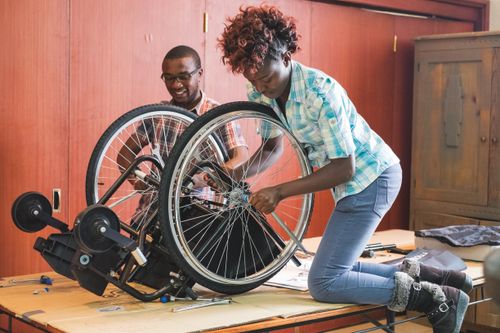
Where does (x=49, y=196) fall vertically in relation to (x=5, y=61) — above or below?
below

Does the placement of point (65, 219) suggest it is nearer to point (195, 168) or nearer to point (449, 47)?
point (195, 168)

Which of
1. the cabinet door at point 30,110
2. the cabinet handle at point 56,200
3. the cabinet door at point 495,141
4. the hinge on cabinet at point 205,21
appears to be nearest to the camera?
the cabinet door at point 30,110

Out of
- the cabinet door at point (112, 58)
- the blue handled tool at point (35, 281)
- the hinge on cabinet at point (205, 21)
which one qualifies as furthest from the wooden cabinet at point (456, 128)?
the blue handled tool at point (35, 281)

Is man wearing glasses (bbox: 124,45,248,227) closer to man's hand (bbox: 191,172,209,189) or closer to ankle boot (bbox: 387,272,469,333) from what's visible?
man's hand (bbox: 191,172,209,189)

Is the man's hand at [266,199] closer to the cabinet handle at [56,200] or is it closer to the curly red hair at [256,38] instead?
the curly red hair at [256,38]

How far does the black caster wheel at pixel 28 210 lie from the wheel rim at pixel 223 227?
0.49 m

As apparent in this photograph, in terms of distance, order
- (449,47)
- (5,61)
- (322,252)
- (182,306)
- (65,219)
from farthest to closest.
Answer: (449,47) → (65,219) → (5,61) → (322,252) → (182,306)

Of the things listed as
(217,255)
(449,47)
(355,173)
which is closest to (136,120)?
(217,255)

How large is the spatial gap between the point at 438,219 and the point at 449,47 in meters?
1.12

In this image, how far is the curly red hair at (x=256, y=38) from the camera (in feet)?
7.14

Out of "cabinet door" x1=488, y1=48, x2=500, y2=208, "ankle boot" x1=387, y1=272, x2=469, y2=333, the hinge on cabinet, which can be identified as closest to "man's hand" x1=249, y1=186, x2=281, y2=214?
"ankle boot" x1=387, y1=272, x2=469, y2=333

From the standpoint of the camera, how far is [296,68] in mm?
2348

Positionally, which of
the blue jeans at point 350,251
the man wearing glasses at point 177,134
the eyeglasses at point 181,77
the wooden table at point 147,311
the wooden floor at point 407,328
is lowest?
the wooden floor at point 407,328

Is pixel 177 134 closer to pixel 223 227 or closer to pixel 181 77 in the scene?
pixel 181 77
